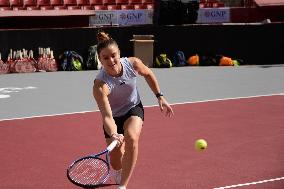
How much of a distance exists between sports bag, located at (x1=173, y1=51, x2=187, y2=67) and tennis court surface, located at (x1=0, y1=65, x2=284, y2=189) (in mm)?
8379

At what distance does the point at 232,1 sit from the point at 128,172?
21276 millimetres

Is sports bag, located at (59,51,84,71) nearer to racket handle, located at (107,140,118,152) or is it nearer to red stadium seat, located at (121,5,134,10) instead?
red stadium seat, located at (121,5,134,10)

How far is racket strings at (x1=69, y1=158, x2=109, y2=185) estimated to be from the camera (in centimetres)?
503

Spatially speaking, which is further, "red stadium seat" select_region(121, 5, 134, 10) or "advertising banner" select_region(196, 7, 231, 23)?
"red stadium seat" select_region(121, 5, 134, 10)

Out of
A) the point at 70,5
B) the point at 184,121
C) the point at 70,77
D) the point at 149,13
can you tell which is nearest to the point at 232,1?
the point at 149,13

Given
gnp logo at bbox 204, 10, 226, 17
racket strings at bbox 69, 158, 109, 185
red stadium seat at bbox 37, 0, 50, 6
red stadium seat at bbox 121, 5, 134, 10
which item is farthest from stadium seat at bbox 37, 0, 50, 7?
racket strings at bbox 69, 158, 109, 185

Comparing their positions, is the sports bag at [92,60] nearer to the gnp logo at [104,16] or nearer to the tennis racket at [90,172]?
the gnp logo at [104,16]

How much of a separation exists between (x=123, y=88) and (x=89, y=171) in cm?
99

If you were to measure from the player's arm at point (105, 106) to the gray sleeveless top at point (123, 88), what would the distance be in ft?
0.29

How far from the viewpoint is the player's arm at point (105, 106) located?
201 inches

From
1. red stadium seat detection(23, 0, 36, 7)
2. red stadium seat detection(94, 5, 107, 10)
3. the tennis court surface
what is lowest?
the tennis court surface

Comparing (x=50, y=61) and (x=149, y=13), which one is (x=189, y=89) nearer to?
(x=50, y=61)

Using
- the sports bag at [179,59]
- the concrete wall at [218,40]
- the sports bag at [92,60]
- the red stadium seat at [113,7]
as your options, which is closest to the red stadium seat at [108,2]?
the red stadium seat at [113,7]

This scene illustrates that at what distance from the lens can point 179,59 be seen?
67.0ft
